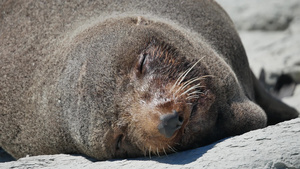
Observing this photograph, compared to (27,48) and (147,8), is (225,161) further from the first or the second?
(27,48)

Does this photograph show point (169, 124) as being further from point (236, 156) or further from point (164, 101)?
point (236, 156)

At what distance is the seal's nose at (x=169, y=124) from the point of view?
3768mm

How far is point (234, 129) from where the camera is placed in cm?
470

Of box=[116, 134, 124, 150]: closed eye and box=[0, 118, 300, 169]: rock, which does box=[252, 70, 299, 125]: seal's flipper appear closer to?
box=[0, 118, 300, 169]: rock

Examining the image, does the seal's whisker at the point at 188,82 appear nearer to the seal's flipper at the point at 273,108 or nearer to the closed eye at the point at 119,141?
the closed eye at the point at 119,141

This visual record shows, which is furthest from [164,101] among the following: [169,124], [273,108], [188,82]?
[273,108]

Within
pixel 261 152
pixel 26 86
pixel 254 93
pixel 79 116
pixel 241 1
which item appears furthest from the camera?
pixel 241 1

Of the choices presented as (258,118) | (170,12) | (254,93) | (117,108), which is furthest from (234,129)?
(254,93)

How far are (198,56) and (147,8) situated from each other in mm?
1016

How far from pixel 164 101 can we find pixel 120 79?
54cm

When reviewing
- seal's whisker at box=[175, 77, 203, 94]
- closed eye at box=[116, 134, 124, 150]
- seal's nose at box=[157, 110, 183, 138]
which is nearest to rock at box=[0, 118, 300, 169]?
closed eye at box=[116, 134, 124, 150]

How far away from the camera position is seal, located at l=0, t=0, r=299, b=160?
166 inches

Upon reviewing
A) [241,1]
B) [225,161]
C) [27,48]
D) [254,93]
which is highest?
[241,1]

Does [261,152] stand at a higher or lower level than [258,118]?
lower
